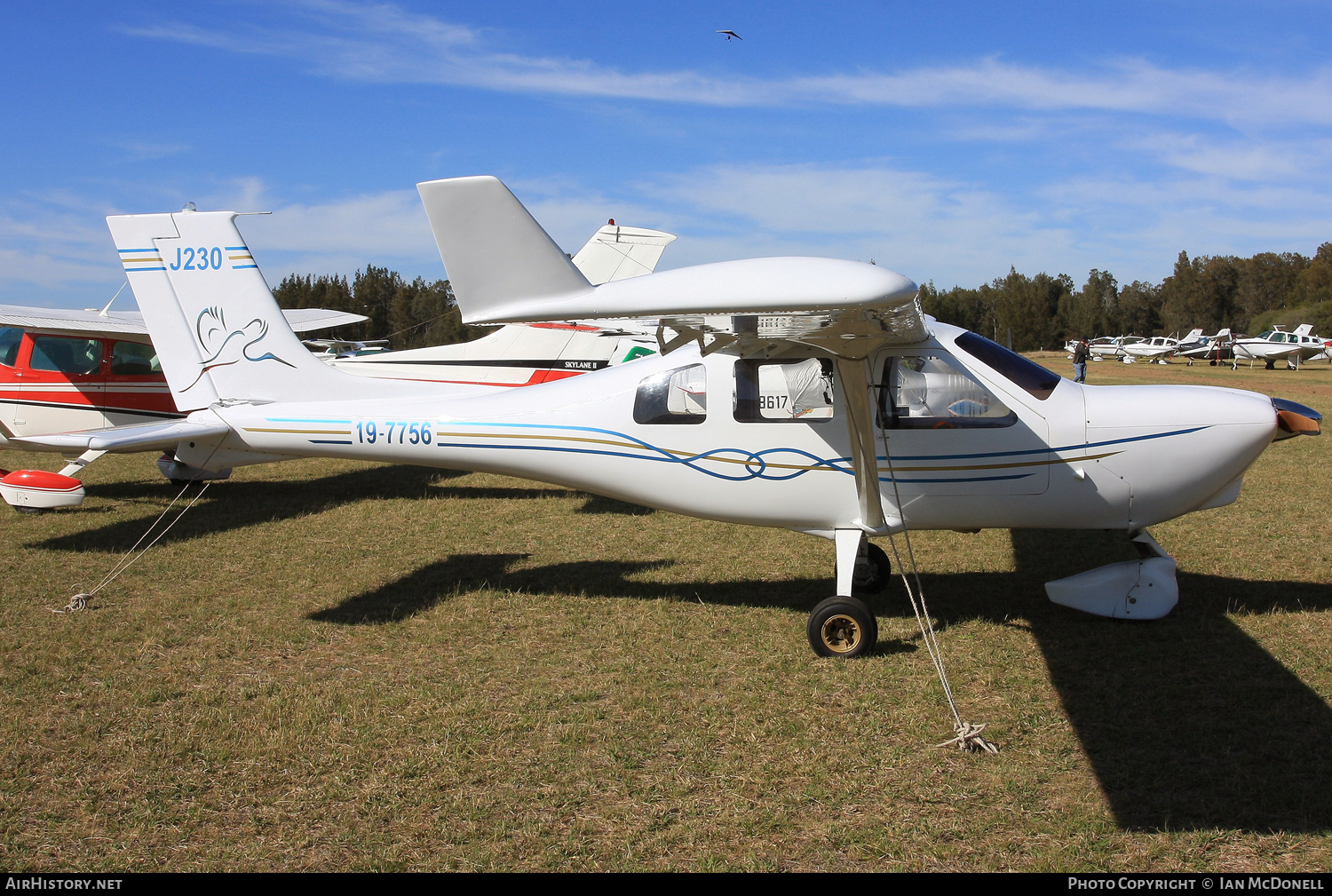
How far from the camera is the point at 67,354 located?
Answer: 1084cm

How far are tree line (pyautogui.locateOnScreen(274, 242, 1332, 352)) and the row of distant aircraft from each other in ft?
63.8

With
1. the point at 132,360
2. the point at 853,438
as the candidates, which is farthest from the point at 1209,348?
the point at 132,360

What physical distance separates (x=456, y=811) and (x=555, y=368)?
9190 mm

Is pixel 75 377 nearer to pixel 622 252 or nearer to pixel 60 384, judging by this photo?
pixel 60 384

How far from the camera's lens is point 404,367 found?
11992 mm

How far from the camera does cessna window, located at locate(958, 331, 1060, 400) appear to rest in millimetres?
5457

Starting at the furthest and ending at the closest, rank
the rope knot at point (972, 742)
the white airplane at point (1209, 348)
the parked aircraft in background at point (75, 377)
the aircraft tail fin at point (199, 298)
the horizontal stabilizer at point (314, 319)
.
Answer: the white airplane at point (1209, 348) → the horizontal stabilizer at point (314, 319) → the parked aircraft in background at point (75, 377) → the aircraft tail fin at point (199, 298) → the rope knot at point (972, 742)

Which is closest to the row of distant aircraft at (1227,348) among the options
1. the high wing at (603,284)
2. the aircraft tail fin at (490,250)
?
the high wing at (603,284)

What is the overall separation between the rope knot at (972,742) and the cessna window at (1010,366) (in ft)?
7.70

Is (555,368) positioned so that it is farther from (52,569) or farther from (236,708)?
(236,708)

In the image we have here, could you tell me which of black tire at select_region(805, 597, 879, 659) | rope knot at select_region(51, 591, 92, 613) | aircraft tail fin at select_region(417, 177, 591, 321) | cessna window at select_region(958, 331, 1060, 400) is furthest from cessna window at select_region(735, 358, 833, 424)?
rope knot at select_region(51, 591, 92, 613)

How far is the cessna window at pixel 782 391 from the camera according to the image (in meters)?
5.51

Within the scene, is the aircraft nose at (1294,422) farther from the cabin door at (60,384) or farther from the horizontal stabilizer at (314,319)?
the horizontal stabilizer at (314,319)

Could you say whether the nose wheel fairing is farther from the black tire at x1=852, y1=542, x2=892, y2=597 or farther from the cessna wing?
the cessna wing
